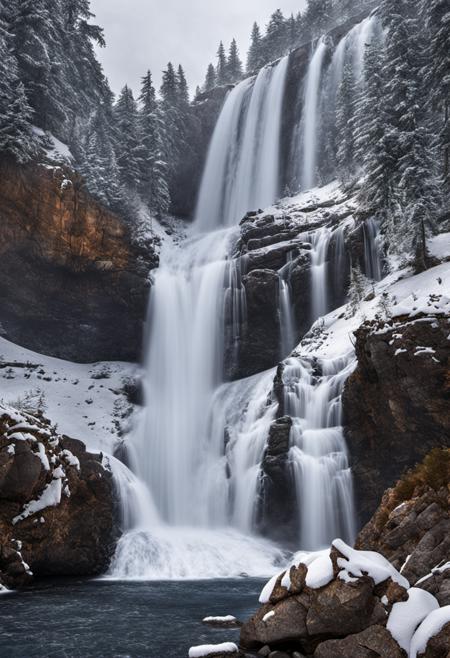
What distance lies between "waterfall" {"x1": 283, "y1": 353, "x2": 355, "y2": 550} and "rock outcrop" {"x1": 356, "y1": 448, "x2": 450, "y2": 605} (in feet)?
35.8

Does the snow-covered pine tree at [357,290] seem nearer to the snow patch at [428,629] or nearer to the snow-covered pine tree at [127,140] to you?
the snow patch at [428,629]

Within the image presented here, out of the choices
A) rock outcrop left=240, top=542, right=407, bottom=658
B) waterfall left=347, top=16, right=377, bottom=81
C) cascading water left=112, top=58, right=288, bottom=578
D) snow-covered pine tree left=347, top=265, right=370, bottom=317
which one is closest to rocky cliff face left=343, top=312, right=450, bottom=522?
cascading water left=112, top=58, right=288, bottom=578

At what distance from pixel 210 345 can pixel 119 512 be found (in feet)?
49.2

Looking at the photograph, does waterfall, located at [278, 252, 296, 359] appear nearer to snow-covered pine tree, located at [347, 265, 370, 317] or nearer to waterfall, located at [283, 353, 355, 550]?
snow-covered pine tree, located at [347, 265, 370, 317]

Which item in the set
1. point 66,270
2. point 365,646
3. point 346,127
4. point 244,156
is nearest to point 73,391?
point 66,270

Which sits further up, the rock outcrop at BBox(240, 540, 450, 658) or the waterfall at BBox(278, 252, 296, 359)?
the waterfall at BBox(278, 252, 296, 359)

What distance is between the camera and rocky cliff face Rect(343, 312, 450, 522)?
19484 millimetres

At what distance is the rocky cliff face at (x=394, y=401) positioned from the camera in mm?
19484

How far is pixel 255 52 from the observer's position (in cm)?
8112

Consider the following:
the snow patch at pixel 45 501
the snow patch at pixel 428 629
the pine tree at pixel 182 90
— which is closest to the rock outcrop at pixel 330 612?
the snow patch at pixel 428 629

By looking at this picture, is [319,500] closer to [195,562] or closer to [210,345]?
[195,562]

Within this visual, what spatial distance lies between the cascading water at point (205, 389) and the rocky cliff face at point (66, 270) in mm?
2762

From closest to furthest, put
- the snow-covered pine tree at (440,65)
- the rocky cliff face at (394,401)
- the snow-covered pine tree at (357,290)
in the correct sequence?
1. the rocky cliff face at (394,401)
2. the snow-covered pine tree at (440,65)
3. the snow-covered pine tree at (357,290)

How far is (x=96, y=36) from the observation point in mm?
45438
